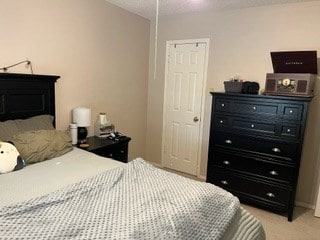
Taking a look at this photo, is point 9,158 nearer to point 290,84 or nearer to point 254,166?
point 254,166

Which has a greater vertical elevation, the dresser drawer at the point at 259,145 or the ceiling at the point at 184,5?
the ceiling at the point at 184,5

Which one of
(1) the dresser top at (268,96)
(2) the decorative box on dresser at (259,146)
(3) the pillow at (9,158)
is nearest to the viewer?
(3) the pillow at (9,158)

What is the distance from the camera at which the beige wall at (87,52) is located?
2393 millimetres

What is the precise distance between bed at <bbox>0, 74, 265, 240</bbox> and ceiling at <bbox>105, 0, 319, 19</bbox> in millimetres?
1840

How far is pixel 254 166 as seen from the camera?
2.92m

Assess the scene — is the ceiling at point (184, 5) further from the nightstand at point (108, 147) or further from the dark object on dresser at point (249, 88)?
the nightstand at point (108, 147)

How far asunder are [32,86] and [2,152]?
875 mm

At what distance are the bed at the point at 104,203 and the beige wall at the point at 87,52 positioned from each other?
47cm

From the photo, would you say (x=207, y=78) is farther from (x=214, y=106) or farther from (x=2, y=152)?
(x=2, y=152)

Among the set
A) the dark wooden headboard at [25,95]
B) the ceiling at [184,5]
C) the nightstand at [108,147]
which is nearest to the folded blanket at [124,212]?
the nightstand at [108,147]

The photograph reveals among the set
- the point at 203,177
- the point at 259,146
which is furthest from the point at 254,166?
the point at 203,177

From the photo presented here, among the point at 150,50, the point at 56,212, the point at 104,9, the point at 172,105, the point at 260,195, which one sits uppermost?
the point at 104,9

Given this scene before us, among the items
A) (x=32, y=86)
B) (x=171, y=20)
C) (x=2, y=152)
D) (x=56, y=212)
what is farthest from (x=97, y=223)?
(x=171, y=20)

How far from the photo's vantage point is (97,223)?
1139mm
